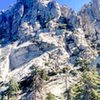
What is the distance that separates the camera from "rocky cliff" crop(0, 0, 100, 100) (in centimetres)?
14962

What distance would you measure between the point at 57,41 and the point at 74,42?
859cm

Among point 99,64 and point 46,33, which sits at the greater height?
point 46,33

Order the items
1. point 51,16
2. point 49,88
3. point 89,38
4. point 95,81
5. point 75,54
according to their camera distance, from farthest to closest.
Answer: point 51,16 → point 89,38 → point 75,54 → point 49,88 → point 95,81

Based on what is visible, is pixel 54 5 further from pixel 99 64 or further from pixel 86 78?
pixel 86 78

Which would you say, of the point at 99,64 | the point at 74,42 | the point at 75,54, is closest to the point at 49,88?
the point at 99,64

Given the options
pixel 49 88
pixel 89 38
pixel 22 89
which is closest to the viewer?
pixel 49 88

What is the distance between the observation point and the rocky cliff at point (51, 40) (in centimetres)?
14962

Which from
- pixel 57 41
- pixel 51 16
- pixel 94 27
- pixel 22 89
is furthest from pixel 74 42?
pixel 22 89

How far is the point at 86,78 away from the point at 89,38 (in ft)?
390

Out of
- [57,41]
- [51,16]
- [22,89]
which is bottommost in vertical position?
[22,89]

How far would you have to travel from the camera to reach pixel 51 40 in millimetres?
165625

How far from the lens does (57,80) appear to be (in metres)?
127

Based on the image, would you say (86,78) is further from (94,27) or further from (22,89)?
(94,27)

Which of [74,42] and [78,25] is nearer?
[74,42]
